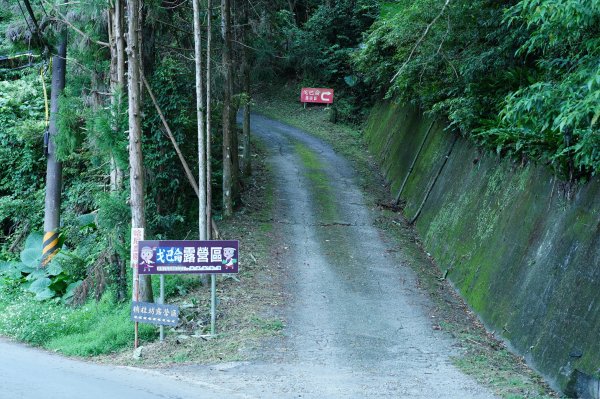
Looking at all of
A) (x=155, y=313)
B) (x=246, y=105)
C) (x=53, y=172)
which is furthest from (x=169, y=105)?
(x=155, y=313)

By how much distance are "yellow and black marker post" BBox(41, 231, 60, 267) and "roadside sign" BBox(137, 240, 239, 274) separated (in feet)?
23.4

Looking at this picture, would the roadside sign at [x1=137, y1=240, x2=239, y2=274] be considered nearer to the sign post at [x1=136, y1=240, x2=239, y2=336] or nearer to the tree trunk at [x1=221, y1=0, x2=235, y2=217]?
the sign post at [x1=136, y1=240, x2=239, y2=336]

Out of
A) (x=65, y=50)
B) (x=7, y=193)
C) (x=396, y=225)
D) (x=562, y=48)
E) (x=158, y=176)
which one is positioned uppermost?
(x=562, y=48)

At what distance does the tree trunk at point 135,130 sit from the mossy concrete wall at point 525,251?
21.6ft

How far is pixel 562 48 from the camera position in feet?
34.3

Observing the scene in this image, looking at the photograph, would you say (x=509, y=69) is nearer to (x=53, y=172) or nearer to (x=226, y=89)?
(x=226, y=89)

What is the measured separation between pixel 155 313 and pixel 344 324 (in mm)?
3331

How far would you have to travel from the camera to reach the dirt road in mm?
8930

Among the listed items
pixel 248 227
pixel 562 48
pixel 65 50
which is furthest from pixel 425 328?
pixel 65 50

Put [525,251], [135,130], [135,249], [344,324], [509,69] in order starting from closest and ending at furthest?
[525,251]
[135,249]
[344,324]
[135,130]
[509,69]

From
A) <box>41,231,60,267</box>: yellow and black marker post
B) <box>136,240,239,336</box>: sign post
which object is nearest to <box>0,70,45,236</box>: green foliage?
<box>41,231,60,267</box>: yellow and black marker post

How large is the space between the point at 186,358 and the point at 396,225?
9.74 metres

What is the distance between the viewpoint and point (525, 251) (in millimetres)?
11328

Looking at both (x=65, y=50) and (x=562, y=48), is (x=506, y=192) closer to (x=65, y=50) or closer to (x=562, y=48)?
(x=562, y=48)
